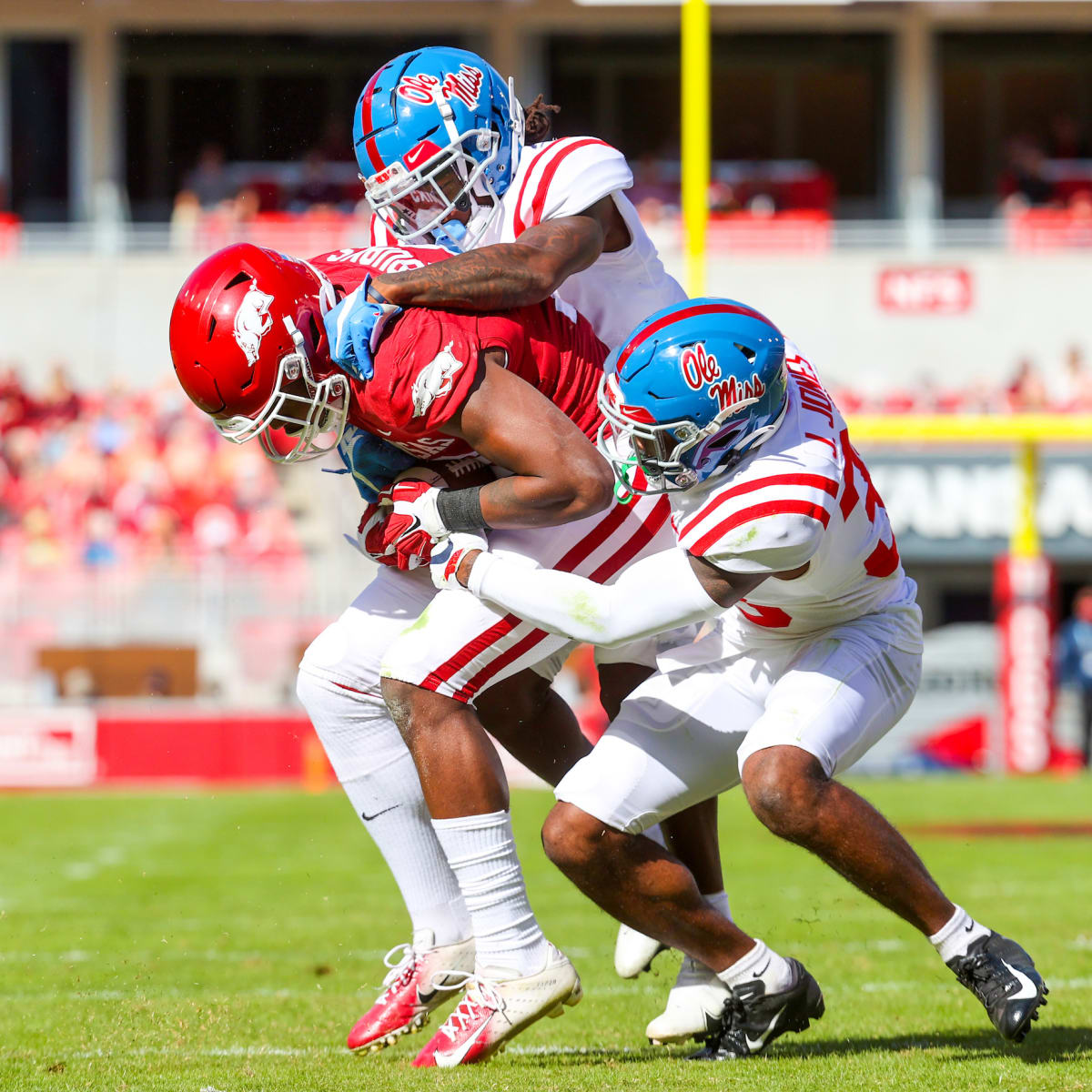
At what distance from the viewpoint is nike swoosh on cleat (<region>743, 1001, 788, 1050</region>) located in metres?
3.71

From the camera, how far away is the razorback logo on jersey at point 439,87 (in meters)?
3.67

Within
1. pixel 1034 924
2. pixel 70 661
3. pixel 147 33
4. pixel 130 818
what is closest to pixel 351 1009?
pixel 1034 924

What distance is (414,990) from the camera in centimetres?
384

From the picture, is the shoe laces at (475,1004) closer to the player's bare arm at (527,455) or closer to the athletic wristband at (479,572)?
the athletic wristband at (479,572)

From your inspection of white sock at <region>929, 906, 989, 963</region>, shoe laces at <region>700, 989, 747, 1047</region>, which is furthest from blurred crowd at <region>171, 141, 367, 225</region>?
white sock at <region>929, 906, 989, 963</region>

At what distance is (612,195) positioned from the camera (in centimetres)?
374

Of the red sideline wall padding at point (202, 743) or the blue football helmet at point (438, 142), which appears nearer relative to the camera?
the blue football helmet at point (438, 142)

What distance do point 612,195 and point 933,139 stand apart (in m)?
17.8

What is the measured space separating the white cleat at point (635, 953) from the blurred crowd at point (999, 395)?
10959 millimetres

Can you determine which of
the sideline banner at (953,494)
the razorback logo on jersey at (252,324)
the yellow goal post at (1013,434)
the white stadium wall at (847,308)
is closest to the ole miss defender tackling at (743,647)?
the razorback logo on jersey at (252,324)

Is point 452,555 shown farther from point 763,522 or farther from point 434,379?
point 763,522

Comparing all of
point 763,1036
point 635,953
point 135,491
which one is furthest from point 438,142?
point 135,491

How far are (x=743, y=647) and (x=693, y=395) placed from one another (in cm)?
73

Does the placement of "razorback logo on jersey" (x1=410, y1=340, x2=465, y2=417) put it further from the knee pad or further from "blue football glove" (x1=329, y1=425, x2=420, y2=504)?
the knee pad
